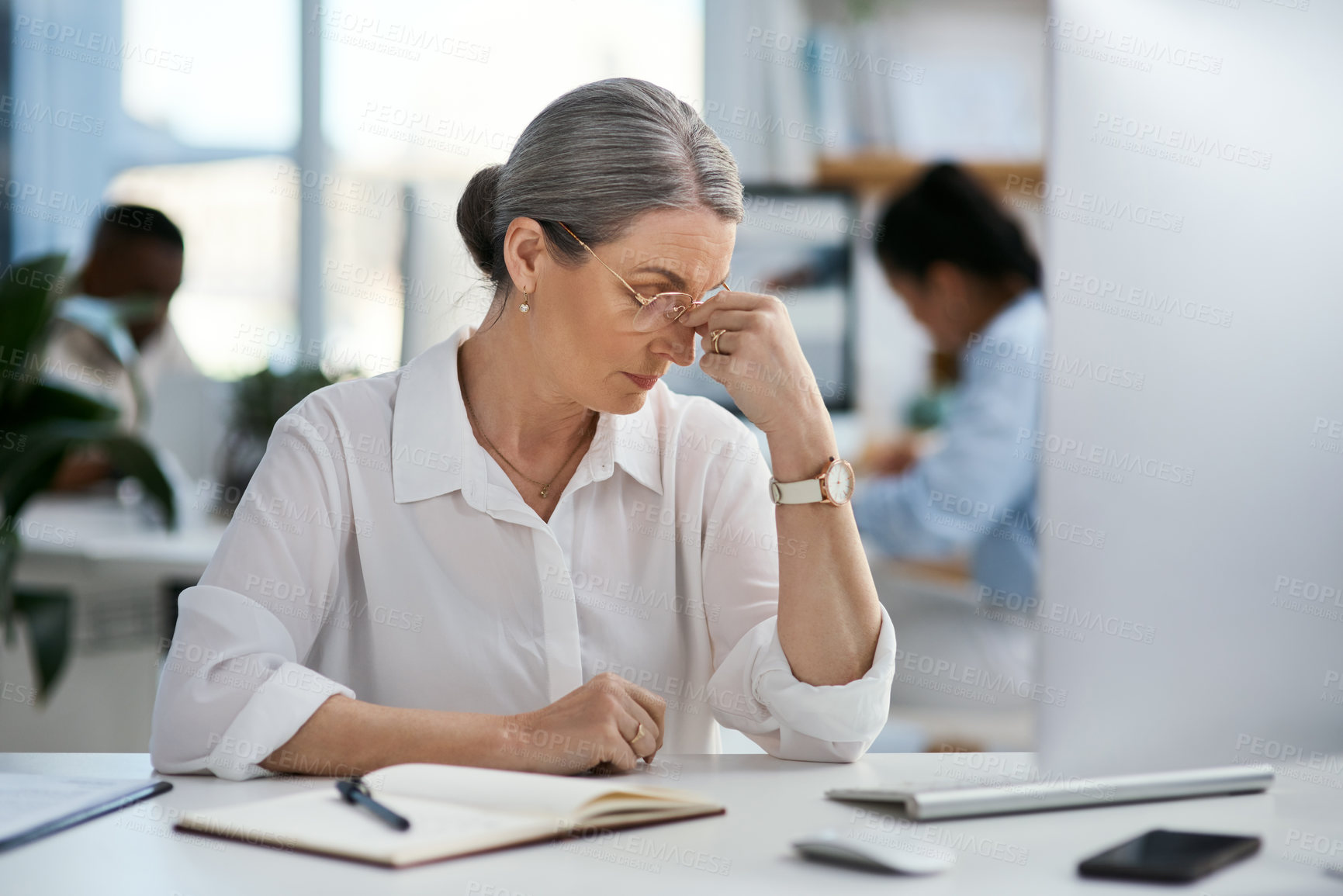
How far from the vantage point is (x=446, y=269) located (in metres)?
2.79

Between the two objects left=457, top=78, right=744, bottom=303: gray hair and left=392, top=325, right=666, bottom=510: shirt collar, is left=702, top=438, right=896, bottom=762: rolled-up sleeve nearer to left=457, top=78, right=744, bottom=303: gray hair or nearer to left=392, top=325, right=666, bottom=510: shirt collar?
left=392, top=325, right=666, bottom=510: shirt collar

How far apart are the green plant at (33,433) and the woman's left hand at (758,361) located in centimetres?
152

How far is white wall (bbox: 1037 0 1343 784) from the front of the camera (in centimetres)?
78

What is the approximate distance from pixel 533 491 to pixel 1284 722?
86 centimetres

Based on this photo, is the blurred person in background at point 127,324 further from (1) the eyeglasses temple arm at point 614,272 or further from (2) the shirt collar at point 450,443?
(1) the eyeglasses temple arm at point 614,272

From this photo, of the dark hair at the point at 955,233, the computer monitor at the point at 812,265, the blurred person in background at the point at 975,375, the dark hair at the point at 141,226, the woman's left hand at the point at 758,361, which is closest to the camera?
the woman's left hand at the point at 758,361

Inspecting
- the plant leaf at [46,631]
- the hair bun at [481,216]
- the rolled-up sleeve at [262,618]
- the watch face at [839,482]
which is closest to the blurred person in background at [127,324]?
the plant leaf at [46,631]

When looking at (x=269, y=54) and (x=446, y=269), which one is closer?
(x=446, y=269)

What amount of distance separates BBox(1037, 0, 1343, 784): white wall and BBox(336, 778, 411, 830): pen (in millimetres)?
480

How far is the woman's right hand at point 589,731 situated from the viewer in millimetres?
1083

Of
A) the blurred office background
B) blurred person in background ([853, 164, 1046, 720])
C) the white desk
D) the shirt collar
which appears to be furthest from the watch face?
the blurred office background

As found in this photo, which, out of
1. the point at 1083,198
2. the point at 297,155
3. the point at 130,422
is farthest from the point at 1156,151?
the point at 297,155

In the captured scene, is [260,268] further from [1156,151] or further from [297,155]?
[1156,151]

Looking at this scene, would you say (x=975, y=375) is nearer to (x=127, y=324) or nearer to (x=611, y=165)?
(x=611, y=165)
